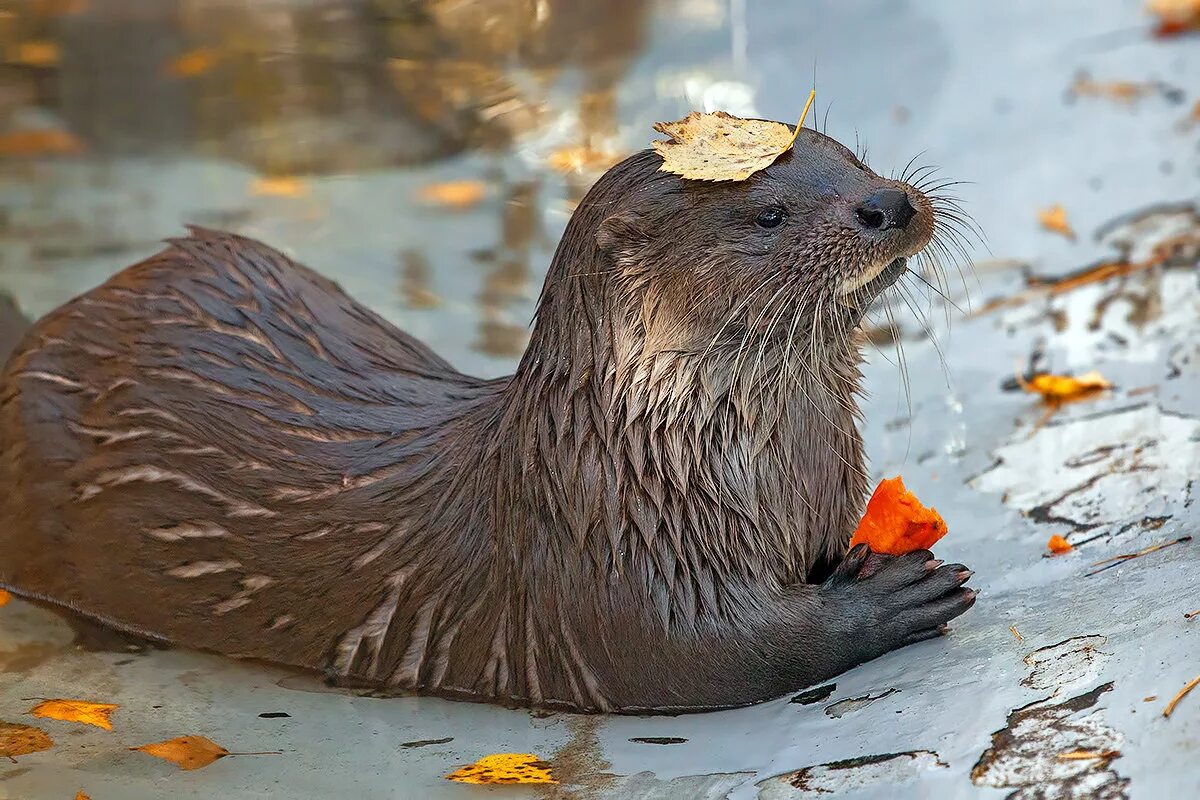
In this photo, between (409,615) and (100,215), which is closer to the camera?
(409,615)

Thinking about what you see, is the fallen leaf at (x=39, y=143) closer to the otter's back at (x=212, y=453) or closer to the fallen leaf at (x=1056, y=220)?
the otter's back at (x=212, y=453)

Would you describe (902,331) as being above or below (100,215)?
below

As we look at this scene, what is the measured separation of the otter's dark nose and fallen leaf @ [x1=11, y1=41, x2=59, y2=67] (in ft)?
13.5

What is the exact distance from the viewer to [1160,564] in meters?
2.96

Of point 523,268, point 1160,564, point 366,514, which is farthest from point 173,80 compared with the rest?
point 1160,564

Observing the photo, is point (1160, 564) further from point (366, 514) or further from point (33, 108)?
point (33, 108)

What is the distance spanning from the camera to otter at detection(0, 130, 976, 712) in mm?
2867

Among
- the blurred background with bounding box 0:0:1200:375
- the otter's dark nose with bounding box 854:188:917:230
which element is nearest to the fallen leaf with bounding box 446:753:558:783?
the otter's dark nose with bounding box 854:188:917:230

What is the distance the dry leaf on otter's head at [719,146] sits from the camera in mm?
2822

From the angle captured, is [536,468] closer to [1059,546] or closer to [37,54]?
[1059,546]

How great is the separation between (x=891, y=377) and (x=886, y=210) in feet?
5.99

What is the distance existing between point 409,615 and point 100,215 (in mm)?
3091

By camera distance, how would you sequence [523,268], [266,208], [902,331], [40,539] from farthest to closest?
[266,208], [523,268], [902,331], [40,539]

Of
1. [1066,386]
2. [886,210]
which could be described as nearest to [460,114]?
[1066,386]
